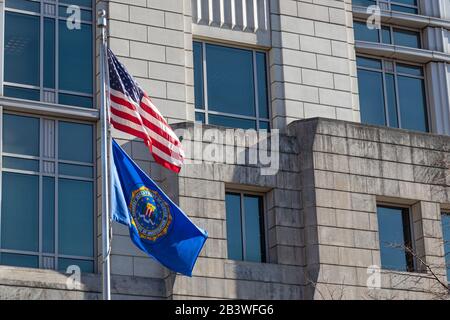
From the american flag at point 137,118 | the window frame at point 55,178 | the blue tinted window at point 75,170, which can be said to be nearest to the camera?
the american flag at point 137,118

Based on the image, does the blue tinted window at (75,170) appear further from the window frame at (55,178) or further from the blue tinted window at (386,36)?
the blue tinted window at (386,36)

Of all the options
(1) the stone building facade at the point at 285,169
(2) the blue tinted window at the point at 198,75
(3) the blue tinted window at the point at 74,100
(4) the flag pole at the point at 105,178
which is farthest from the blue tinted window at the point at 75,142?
(4) the flag pole at the point at 105,178

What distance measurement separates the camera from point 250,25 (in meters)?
34.7

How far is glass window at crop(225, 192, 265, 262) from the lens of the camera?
32.3 metres

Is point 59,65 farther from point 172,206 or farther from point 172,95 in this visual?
point 172,206

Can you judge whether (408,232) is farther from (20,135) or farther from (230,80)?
(20,135)

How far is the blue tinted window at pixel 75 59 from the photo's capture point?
32.2 meters

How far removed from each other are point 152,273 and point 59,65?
550cm

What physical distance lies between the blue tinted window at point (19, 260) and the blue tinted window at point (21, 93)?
12.6 feet

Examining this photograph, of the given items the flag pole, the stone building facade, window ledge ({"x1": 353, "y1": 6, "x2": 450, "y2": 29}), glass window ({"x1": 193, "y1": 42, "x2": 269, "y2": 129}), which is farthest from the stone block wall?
the flag pole

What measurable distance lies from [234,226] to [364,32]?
7.73 m
